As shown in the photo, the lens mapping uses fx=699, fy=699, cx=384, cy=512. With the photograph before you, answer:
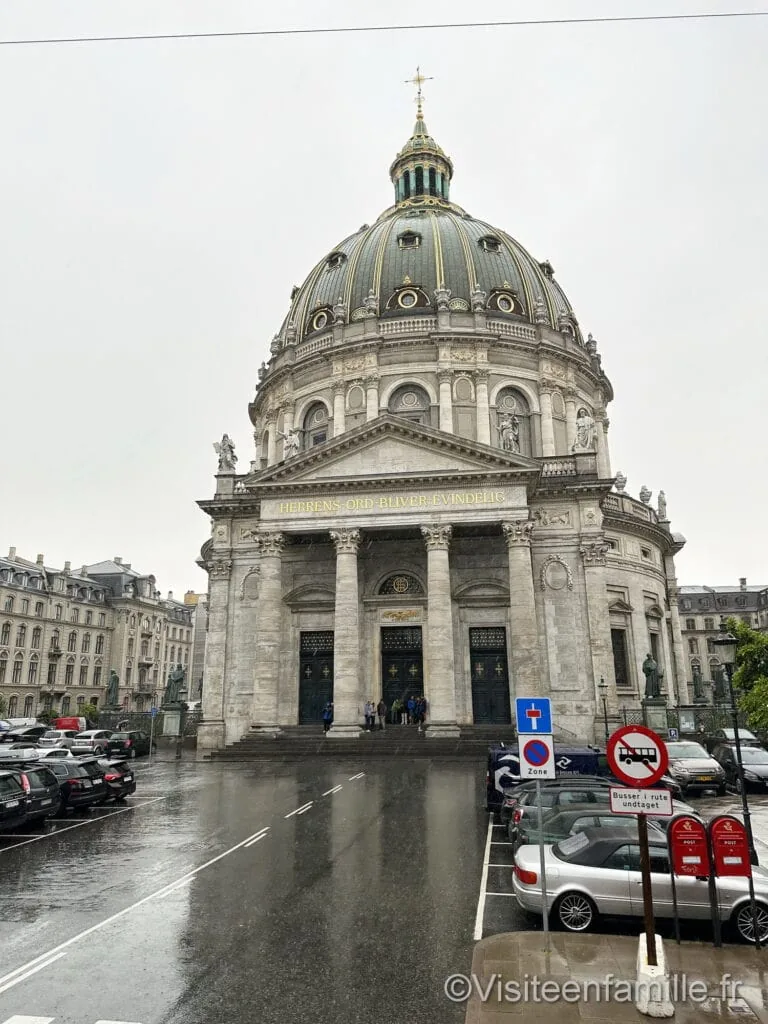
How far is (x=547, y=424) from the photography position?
45.5m

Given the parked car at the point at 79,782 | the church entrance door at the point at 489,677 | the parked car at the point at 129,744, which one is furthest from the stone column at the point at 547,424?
the parked car at the point at 79,782

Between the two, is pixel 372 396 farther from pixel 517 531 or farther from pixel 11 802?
pixel 11 802

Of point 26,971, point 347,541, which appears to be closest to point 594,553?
point 347,541

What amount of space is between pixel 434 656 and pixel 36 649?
5749 cm

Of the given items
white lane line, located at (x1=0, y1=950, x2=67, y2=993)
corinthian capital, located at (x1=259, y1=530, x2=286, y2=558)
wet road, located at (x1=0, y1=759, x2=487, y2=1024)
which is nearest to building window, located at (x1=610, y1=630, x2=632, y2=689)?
corinthian capital, located at (x1=259, y1=530, x2=286, y2=558)

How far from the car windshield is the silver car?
14.2m

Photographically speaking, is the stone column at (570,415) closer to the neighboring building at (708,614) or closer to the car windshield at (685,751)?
the car windshield at (685,751)

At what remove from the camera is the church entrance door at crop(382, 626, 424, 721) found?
3747cm

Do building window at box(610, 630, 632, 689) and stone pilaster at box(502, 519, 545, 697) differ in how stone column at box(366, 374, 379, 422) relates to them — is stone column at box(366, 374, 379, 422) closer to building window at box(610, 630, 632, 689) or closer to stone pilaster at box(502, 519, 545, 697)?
stone pilaster at box(502, 519, 545, 697)

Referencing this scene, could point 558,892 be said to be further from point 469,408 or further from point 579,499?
point 469,408

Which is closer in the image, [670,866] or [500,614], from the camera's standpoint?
[670,866]

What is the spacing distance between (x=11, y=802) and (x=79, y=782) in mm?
3011

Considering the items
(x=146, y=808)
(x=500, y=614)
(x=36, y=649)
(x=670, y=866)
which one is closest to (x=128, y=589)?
(x=36, y=649)

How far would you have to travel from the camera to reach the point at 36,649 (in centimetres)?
7450
